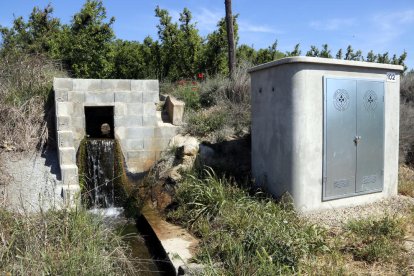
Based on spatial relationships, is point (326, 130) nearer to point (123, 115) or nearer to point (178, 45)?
point (123, 115)

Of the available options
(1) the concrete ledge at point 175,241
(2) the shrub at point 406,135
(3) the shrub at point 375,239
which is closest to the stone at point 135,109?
(1) the concrete ledge at point 175,241

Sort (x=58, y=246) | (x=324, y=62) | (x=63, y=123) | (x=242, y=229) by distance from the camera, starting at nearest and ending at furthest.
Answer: (x=58, y=246) < (x=242, y=229) < (x=324, y=62) < (x=63, y=123)

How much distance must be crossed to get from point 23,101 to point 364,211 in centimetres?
717

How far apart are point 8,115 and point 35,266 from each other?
5642 mm

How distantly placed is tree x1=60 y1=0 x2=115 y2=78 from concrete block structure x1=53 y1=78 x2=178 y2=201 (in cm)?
551

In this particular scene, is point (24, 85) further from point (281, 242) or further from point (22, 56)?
point (281, 242)

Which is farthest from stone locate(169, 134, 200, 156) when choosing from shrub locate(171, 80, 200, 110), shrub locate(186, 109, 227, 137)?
shrub locate(171, 80, 200, 110)

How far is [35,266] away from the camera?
11.0 ft

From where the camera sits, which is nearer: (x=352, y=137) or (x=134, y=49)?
(x=352, y=137)

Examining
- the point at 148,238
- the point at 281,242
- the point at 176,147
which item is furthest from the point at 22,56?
the point at 281,242

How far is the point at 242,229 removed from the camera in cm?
474

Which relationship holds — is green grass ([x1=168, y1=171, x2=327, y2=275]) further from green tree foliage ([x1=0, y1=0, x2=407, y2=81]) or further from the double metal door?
green tree foliage ([x1=0, y1=0, x2=407, y2=81])

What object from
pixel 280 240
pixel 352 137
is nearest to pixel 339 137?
pixel 352 137

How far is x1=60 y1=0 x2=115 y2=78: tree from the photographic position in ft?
43.6
